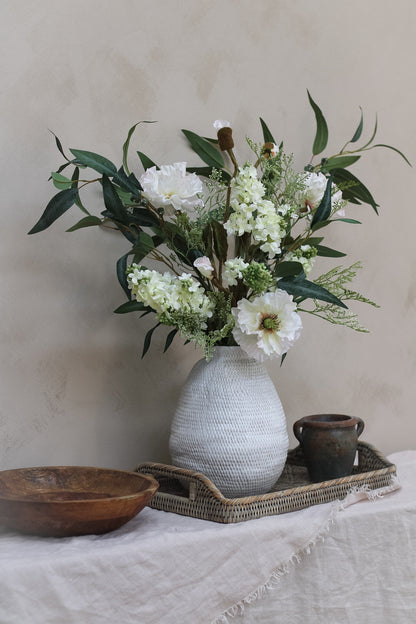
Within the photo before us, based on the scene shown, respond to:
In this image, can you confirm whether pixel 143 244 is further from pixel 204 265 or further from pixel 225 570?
pixel 225 570

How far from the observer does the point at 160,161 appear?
4.19 ft

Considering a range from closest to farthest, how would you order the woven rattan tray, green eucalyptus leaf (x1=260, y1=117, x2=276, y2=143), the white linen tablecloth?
the white linen tablecloth, the woven rattan tray, green eucalyptus leaf (x1=260, y1=117, x2=276, y2=143)

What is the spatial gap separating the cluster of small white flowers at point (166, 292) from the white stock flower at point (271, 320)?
0.07 meters

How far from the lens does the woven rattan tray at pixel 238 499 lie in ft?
3.11

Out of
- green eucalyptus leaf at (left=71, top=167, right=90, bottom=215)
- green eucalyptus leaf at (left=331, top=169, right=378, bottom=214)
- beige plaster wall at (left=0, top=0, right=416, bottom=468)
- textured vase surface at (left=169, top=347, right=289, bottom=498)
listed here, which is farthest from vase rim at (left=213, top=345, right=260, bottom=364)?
green eucalyptus leaf at (left=331, top=169, right=378, bottom=214)

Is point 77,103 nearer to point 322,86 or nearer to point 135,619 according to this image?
point 322,86

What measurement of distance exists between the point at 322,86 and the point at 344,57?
0.11 metres

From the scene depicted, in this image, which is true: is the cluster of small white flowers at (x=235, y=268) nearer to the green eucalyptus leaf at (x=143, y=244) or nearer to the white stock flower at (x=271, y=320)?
the white stock flower at (x=271, y=320)

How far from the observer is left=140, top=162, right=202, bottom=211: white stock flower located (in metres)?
1.01

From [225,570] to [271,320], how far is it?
382mm

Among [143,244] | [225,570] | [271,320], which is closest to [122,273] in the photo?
[143,244]

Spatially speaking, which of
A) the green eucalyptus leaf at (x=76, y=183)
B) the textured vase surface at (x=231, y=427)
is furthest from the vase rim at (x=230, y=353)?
the green eucalyptus leaf at (x=76, y=183)

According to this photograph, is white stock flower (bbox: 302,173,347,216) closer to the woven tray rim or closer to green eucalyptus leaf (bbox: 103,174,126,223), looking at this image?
green eucalyptus leaf (bbox: 103,174,126,223)

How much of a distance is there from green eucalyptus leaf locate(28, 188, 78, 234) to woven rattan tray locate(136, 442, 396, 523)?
0.45 meters
